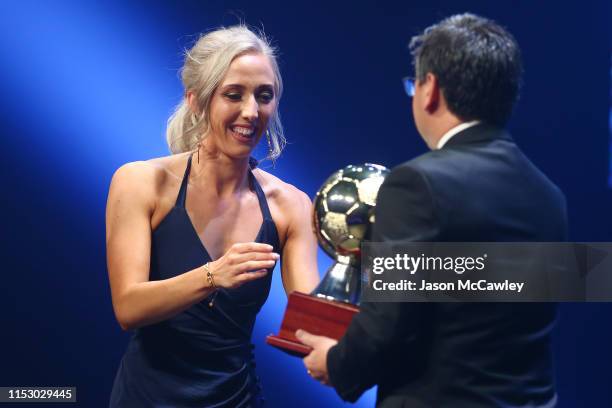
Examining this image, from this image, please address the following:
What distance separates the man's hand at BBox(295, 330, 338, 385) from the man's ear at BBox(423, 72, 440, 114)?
0.37 m

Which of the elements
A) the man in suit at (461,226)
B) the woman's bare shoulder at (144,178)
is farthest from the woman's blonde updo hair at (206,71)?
the man in suit at (461,226)

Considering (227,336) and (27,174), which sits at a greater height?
(27,174)

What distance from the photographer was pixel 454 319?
3.71 ft

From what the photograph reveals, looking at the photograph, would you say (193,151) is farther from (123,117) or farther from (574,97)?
(574,97)

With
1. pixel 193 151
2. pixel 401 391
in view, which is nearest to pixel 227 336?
pixel 193 151

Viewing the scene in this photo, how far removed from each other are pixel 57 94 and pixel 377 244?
1515 mm

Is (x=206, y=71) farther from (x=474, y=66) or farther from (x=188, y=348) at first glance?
(x=474, y=66)

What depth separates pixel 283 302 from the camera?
2.60 meters

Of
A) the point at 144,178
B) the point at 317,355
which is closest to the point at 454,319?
the point at 317,355

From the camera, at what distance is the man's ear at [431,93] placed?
1.21m

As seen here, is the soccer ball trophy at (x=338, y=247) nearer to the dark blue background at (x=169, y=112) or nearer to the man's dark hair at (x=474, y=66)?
the man's dark hair at (x=474, y=66)

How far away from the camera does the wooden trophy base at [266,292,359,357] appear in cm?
128

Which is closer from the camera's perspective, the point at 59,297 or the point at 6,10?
the point at 6,10

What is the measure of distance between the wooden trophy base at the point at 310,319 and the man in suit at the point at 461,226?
53 mm
